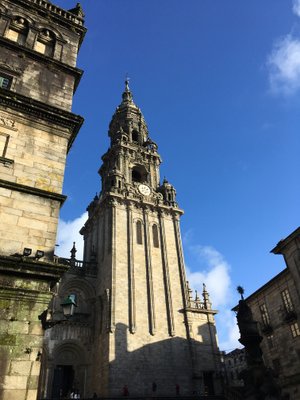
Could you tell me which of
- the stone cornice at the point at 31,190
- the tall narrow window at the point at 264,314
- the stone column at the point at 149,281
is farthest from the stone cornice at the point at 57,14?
the tall narrow window at the point at 264,314

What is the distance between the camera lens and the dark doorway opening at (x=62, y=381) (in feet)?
91.2

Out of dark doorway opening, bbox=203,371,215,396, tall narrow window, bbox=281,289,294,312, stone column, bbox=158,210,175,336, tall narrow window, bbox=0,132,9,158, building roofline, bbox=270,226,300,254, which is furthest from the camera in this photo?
stone column, bbox=158,210,175,336

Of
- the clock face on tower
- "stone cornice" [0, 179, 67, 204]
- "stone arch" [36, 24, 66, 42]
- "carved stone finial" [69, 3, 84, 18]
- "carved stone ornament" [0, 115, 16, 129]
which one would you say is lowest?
"stone cornice" [0, 179, 67, 204]

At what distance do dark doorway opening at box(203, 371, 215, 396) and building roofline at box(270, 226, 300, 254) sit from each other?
13556mm

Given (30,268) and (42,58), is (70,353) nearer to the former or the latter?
(30,268)

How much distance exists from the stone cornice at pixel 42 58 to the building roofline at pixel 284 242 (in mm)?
18222

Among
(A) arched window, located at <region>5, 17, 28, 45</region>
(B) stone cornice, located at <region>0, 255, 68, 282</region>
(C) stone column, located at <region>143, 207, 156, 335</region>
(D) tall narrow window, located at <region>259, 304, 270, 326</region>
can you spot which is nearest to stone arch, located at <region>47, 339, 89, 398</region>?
(C) stone column, located at <region>143, 207, 156, 335</region>

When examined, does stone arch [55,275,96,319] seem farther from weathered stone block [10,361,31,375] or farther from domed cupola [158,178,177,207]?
weathered stone block [10,361,31,375]

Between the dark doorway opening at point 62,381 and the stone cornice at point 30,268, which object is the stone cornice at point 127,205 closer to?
the dark doorway opening at point 62,381

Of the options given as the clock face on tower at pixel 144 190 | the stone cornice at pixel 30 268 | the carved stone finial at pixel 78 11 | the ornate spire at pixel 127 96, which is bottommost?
the stone cornice at pixel 30 268

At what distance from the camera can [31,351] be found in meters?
6.96

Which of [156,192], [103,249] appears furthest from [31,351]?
[156,192]

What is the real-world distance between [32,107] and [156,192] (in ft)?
104

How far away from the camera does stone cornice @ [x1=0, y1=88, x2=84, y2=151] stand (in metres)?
10.2
